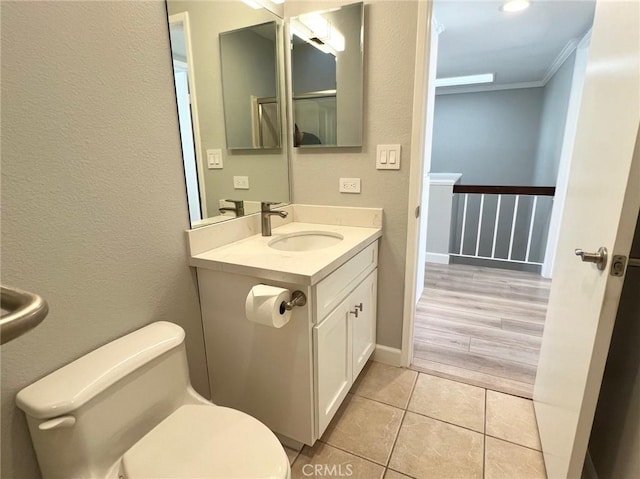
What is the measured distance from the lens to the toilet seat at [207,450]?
34.6 inches

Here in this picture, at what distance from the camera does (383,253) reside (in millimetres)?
1907

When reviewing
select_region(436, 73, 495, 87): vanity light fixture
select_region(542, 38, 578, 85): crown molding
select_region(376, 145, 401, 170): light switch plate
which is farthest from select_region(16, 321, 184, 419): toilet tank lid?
select_region(436, 73, 495, 87): vanity light fixture

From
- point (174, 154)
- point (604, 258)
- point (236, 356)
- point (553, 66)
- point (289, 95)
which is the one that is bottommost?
point (236, 356)

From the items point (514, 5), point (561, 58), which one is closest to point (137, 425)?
point (514, 5)

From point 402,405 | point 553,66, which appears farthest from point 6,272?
point 553,66

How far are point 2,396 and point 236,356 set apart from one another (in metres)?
0.74

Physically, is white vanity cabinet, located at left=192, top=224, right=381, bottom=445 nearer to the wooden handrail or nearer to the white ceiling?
the white ceiling

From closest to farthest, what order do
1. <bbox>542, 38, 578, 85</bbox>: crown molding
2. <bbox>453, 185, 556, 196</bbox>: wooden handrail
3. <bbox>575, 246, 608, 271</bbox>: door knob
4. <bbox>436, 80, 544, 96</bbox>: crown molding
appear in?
<bbox>575, 246, 608, 271</bbox>: door knob < <bbox>542, 38, 578, 85</bbox>: crown molding < <bbox>453, 185, 556, 196</bbox>: wooden handrail < <bbox>436, 80, 544, 96</bbox>: crown molding

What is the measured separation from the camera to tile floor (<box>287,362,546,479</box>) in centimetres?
136

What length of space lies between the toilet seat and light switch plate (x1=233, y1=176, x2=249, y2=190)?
3.42ft

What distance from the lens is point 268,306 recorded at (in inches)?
44.6

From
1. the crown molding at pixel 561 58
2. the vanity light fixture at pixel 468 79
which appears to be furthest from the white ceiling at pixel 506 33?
the vanity light fixture at pixel 468 79

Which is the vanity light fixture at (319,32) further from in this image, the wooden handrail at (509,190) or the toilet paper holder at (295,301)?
the wooden handrail at (509,190)

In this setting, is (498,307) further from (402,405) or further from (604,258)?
(604,258)
